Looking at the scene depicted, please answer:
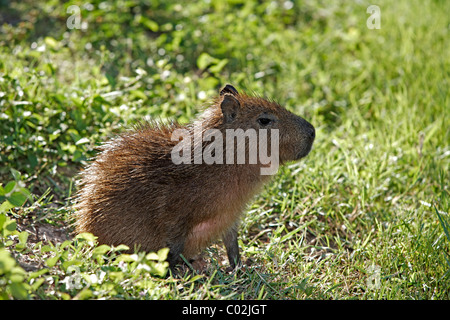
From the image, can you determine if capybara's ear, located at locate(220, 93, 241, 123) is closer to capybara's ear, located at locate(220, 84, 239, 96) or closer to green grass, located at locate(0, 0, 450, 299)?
capybara's ear, located at locate(220, 84, 239, 96)

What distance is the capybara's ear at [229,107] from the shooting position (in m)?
3.52

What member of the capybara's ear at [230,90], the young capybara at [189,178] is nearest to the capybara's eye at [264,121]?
the young capybara at [189,178]

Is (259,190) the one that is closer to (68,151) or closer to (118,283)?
(118,283)

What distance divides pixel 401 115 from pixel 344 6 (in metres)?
3.13

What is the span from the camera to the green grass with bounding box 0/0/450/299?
3328mm

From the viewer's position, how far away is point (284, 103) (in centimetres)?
586

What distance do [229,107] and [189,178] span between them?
0.52 m

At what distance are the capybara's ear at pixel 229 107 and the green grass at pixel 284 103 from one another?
0.64 m

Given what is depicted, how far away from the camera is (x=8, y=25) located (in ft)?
20.0

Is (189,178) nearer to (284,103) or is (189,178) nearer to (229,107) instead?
(229,107)

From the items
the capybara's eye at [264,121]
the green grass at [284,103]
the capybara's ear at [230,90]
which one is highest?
the capybara's ear at [230,90]

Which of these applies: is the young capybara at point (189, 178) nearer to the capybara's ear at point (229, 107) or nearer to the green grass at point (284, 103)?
the capybara's ear at point (229, 107)

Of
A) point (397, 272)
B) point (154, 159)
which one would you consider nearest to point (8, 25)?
point (154, 159)

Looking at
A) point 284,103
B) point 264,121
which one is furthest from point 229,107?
point 284,103
